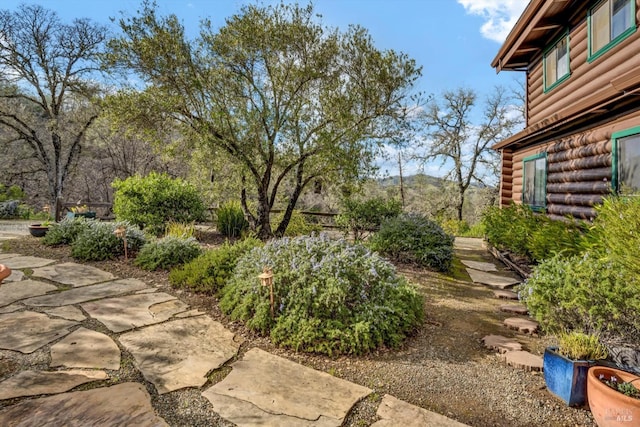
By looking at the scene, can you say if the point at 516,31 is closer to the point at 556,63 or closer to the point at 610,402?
the point at 556,63

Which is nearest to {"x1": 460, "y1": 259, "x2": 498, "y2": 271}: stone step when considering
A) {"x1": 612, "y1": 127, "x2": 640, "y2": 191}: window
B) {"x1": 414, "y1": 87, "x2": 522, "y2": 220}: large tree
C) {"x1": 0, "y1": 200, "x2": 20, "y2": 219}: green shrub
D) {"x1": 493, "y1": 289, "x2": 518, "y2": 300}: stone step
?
{"x1": 493, "y1": 289, "x2": 518, "y2": 300}: stone step

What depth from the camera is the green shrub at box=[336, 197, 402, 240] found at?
7.28 m

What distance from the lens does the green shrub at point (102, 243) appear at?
527 centimetres

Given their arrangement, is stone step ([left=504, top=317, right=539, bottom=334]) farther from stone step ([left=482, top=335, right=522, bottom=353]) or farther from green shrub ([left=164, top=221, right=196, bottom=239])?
green shrub ([left=164, top=221, right=196, bottom=239])

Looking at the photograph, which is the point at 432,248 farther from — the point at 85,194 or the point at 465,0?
the point at 85,194

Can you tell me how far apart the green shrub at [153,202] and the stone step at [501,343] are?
6.77 m

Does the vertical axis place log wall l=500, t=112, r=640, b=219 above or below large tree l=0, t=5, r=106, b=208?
below

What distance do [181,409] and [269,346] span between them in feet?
3.06

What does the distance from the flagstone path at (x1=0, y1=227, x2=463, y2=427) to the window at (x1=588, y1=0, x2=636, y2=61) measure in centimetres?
559

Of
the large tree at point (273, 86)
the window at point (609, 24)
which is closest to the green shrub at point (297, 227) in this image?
the large tree at point (273, 86)

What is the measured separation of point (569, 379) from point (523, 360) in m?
0.49

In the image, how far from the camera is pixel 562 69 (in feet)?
20.3

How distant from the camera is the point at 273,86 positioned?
699cm

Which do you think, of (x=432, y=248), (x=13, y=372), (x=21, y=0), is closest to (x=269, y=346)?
(x=13, y=372)
